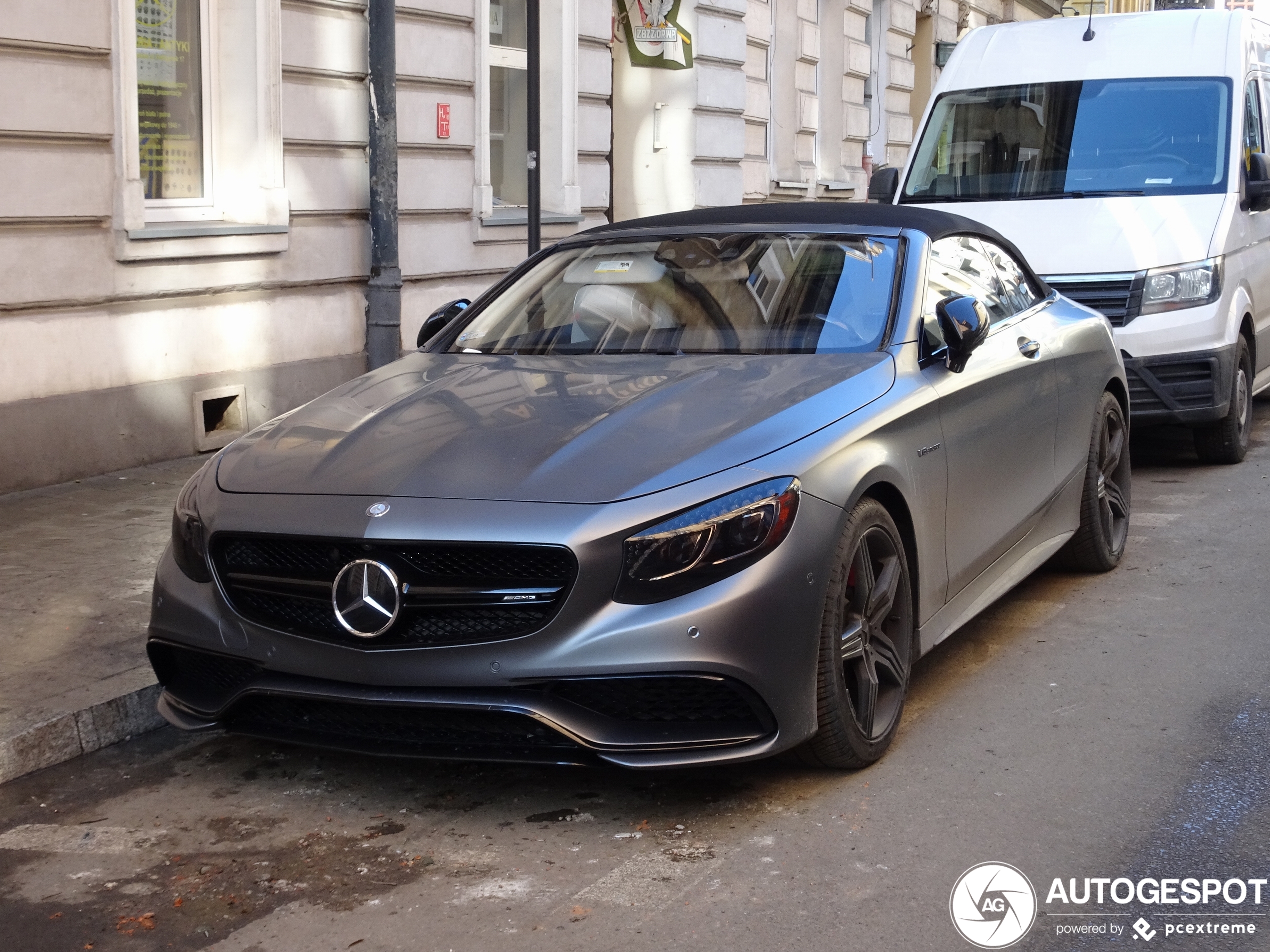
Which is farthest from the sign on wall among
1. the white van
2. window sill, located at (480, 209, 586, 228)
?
the white van

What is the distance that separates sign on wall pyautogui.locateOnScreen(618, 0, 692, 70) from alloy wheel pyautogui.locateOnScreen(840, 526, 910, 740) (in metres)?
11.8

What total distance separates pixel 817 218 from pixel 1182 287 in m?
4.08

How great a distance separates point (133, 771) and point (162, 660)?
429mm

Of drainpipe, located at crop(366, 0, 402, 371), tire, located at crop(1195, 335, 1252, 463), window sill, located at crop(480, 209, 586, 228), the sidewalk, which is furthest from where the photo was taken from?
window sill, located at crop(480, 209, 586, 228)

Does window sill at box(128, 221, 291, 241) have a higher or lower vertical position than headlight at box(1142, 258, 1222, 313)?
higher

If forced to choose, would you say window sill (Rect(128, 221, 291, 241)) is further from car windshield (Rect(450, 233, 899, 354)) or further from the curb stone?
the curb stone

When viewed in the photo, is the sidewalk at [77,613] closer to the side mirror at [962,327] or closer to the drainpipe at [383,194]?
the drainpipe at [383,194]

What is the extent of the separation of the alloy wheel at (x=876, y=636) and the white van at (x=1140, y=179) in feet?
15.8

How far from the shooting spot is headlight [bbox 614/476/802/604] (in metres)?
3.83

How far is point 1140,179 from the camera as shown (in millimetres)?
9516

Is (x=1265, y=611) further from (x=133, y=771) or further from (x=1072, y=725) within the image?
(x=133, y=771)

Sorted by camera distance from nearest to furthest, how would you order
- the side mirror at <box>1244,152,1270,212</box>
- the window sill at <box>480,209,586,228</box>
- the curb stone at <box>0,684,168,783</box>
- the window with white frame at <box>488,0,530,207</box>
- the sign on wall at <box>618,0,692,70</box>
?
the curb stone at <box>0,684,168,783</box>, the side mirror at <box>1244,152,1270,212</box>, the window sill at <box>480,209,586,228</box>, the window with white frame at <box>488,0,530,207</box>, the sign on wall at <box>618,0,692,70</box>

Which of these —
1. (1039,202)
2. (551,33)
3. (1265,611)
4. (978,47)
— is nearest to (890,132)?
(551,33)

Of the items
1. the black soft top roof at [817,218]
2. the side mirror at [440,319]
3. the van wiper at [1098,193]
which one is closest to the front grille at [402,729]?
the side mirror at [440,319]
